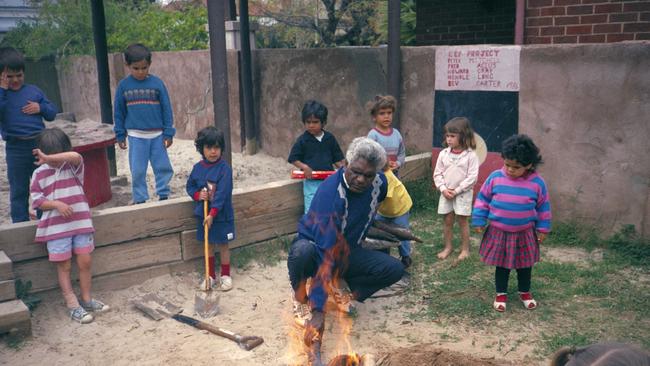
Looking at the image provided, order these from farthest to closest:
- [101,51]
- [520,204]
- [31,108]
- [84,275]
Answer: [101,51] < [31,108] < [84,275] < [520,204]

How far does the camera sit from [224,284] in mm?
5133

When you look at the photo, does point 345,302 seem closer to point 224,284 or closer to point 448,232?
point 224,284

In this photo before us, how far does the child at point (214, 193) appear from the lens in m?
5.04

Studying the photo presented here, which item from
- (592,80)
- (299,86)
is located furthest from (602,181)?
(299,86)

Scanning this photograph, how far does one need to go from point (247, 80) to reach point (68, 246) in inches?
238

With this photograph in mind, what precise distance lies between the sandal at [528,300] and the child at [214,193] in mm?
2280

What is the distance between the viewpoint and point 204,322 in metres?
4.52

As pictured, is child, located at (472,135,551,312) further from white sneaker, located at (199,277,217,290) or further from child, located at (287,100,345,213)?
white sneaker, located at (199,277,217,290)

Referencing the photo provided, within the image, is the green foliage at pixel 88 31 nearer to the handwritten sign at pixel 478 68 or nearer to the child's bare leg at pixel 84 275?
the handwritten sign at pixel 478 68

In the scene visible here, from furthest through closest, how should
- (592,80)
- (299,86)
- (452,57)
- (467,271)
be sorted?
(299,86) < (452,57) < (592,80) < (467,271)

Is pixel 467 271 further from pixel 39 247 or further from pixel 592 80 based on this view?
pixel 39 247

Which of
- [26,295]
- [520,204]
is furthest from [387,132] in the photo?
[26,295]

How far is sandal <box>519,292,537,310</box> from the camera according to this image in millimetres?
4652

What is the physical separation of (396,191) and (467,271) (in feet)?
3.62
